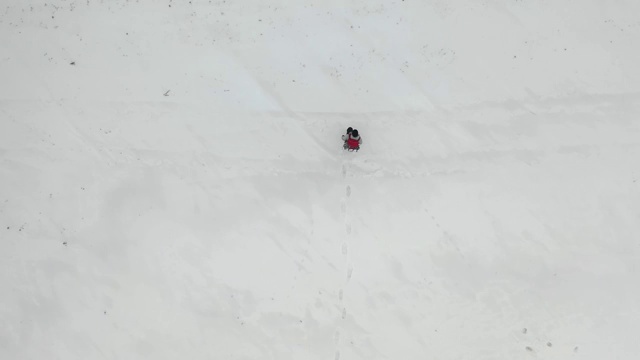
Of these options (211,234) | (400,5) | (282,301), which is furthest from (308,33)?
(282,301)

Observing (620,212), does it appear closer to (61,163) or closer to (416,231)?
(416,231)

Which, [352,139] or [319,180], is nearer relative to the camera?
[352,139]

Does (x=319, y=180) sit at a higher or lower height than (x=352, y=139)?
lower
